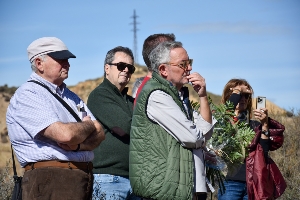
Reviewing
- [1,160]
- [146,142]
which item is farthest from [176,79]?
[1,160]

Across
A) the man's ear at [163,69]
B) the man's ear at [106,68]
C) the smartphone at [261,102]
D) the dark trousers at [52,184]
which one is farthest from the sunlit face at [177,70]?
the smartphone at [261,102]

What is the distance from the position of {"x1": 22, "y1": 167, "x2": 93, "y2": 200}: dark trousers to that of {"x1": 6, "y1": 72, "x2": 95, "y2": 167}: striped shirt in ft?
0.32

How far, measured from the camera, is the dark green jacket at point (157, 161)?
5.05 meters

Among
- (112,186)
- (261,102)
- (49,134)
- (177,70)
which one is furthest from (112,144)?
(261,102)

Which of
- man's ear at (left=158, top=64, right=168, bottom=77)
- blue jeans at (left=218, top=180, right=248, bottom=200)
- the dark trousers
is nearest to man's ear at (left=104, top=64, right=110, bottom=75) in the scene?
man's ear at (left=158, top=64, right=168, bottom=77)

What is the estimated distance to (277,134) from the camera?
7.60 metres

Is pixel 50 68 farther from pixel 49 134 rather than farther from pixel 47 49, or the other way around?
pixel 49 134

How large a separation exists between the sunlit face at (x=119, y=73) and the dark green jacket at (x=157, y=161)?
4.21 ft

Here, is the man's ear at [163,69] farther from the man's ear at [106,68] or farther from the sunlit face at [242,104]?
the sunlit face at [242,104]

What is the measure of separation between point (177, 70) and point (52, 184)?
142 cm

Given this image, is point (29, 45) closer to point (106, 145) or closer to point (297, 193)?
point (106, 145)

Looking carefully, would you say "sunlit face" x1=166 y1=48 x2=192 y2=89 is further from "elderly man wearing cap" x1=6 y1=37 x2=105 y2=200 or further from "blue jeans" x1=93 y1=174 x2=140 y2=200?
"blue jeans" x1=93 y1=174 x2=140 y2=200

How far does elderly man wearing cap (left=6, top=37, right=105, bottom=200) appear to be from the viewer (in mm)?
4841

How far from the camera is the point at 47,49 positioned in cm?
514
